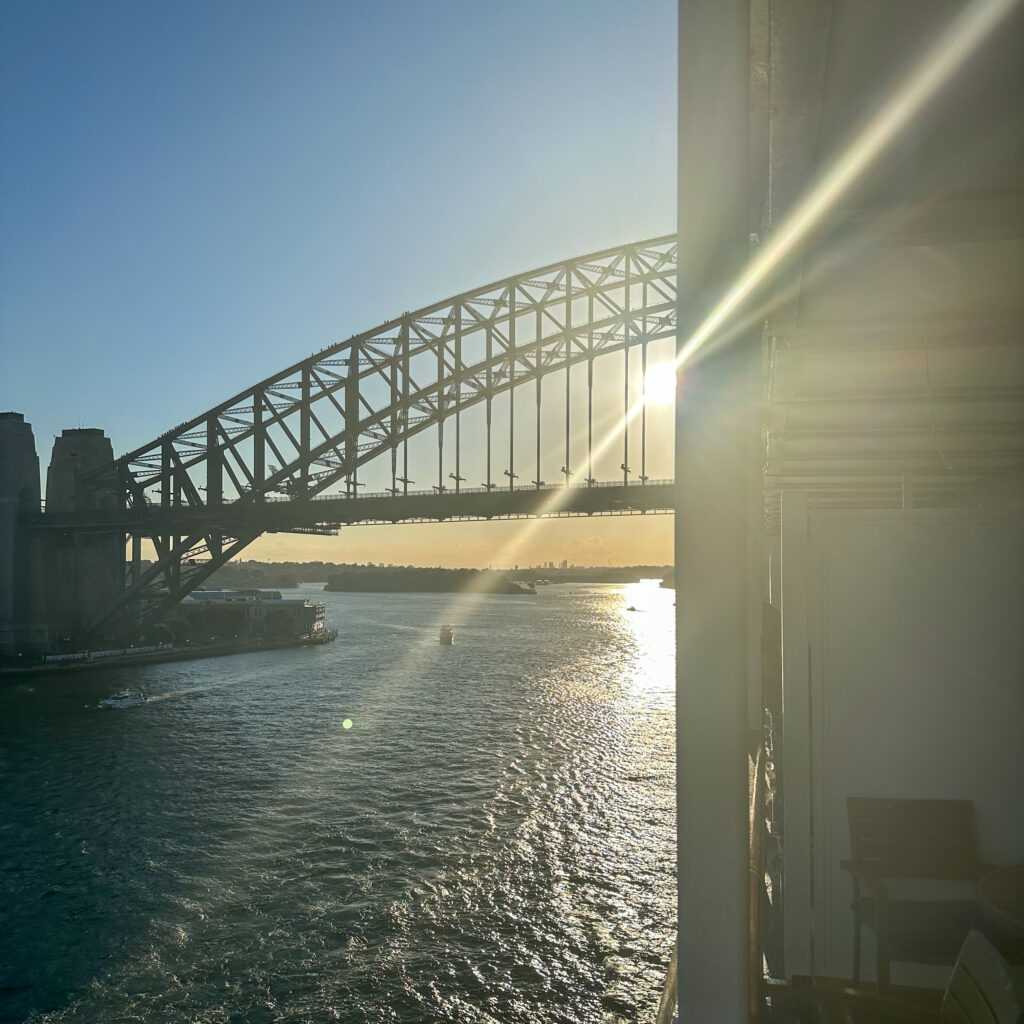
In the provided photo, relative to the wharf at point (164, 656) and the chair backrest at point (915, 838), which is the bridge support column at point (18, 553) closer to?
the wharf at point (164, 656)

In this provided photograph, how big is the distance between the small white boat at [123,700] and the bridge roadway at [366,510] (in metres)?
10.7

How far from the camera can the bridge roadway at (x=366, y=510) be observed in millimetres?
32406

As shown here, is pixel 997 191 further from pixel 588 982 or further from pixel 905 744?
pixel 588 982

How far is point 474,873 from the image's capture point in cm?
1301

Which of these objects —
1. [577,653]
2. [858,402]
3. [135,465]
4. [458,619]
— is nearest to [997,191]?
[858,402]

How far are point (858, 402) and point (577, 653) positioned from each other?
44.6 m

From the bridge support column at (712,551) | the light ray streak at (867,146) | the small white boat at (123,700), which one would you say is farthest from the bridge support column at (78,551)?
the bridge support column at (712,551)

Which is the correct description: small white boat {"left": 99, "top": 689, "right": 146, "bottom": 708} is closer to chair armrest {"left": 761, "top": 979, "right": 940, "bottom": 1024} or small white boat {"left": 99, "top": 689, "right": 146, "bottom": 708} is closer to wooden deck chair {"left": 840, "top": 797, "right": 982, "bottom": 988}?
chair armrest {"left": 761, "top": 979, "right": 940, "bottom": 1024}

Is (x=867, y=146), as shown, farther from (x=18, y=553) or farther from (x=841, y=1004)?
(x=18, y=553)

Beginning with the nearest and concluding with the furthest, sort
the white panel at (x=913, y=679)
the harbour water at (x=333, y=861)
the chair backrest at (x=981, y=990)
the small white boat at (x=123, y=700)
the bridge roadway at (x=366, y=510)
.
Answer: the chair backrest at (x=981, y=990), the white panel at (x=913, y=679), the harbour water at (x=333, y=861), the small white boat at (x=123, y=700), the bridge roadway at (x=366, y=510)

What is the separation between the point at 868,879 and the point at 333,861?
38.2 feet

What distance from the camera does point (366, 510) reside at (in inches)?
1480

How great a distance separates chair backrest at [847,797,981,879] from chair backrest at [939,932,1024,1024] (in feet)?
2.93

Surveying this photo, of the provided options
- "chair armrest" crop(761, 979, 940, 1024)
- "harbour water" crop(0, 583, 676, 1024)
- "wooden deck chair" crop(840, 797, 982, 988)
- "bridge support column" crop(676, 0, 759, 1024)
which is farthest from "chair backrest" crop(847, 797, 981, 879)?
"harbour water" crop(0, 583, 676, 1024)
